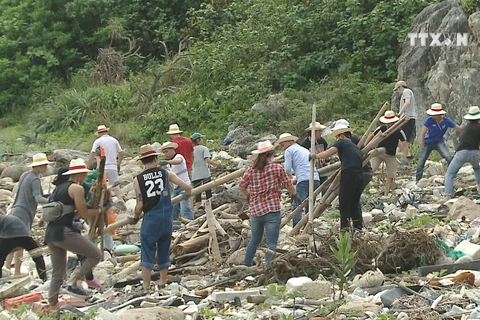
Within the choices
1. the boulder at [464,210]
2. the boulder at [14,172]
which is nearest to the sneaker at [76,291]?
the boulder at [464,210]

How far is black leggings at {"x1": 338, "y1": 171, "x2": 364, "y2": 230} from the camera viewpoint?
471 inches

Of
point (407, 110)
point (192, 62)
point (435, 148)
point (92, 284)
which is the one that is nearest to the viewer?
point (92, 284)

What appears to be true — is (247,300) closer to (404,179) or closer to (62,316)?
(62,316)

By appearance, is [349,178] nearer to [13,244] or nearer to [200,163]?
[13,244]

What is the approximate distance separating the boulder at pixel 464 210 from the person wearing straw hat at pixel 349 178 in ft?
5.96

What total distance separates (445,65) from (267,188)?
11280mm

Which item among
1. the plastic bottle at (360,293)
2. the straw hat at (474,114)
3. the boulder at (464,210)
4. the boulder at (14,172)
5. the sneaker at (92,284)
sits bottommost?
the boulder at (14,172)

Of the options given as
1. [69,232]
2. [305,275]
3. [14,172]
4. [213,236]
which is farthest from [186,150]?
[14,172]

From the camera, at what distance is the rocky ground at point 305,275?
29.9 ft

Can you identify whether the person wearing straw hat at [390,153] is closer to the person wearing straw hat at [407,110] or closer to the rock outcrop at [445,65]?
the person wearing straw hat at [407,110]

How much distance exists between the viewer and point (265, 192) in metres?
11.0

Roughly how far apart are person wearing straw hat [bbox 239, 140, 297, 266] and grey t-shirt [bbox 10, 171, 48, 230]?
2.64 metres

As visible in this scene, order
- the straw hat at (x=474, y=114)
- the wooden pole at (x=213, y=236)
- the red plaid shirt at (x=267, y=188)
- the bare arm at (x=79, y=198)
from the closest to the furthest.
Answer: the bare arm at (x=79, y=198) < the red plaid shirt at (x=267, y=188) < the wooden pole at (x=213, y=236) < the straw hat at (x=474, y=114)

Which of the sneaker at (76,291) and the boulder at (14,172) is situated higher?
the sneaker at (76,291)
